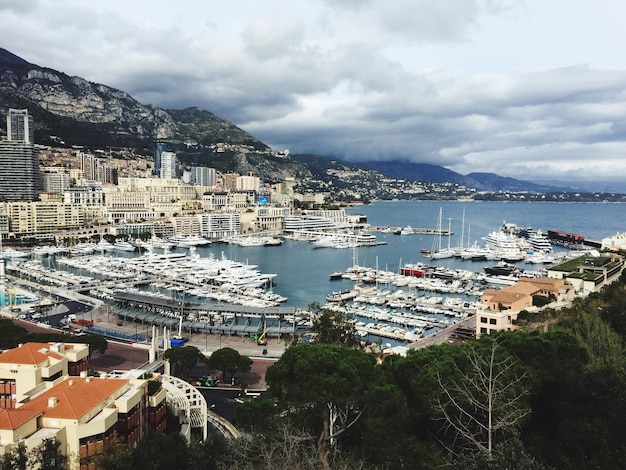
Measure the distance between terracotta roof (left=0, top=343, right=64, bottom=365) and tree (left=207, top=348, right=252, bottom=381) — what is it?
12.8 feet

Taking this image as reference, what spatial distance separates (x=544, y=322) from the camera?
13961 mm

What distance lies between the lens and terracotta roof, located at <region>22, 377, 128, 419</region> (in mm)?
7090

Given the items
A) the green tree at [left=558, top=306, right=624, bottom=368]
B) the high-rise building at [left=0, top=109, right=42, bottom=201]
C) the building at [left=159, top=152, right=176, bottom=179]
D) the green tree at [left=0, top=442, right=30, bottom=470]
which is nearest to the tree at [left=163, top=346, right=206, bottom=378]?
the green tree at [left=0, top=442, right=30, bottom=470]

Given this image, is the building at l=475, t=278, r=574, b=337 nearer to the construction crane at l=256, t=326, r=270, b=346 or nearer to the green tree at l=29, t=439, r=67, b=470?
the construction crane at l=256, t=326, r=270, b=346

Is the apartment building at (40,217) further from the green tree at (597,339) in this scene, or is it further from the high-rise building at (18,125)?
the green tree at (597,339)

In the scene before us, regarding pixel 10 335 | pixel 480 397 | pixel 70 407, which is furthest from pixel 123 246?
pixel 480 397

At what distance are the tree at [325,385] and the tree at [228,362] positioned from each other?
4.60 metres

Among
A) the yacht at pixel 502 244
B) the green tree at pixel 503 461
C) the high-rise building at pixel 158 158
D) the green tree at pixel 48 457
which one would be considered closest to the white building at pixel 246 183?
the high-rise building at pixel 158 158

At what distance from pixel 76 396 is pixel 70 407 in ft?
1.26

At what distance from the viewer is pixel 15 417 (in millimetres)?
6637

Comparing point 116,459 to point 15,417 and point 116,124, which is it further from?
point 116,124

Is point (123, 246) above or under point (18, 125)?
under

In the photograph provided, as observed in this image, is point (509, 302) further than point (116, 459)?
Yes

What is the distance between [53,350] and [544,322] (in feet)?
41.2
